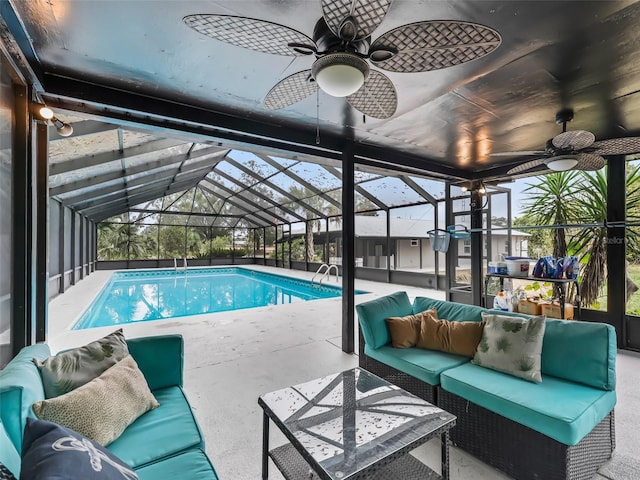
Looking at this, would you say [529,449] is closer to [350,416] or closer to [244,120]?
[350,416]

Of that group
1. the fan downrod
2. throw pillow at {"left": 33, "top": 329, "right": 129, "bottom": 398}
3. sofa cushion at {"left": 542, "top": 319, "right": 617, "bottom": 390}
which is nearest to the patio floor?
sofa cushion at {"left": 542, "top": 319, "right": 617, "bottom": 390}

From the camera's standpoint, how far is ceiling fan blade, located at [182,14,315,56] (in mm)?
1259

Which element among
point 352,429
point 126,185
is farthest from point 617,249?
point 126,185

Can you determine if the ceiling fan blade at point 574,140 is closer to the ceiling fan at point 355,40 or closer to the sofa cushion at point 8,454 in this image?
→ the ceiling fan at point 355,40

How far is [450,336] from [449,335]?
1cm

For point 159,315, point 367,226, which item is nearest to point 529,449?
point 159,315

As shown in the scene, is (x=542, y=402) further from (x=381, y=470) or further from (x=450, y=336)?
(x=381, y=470)

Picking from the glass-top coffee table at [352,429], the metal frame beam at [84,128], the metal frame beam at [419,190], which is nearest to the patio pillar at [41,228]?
the metal frame beam at [84,128]

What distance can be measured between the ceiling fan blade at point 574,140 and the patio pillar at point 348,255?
2.10m

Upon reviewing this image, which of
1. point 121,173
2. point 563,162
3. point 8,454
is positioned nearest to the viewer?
point 8,454

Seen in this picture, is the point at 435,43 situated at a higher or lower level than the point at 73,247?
higher

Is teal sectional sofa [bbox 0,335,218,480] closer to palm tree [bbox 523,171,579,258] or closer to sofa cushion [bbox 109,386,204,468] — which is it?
sofa cushion [bbox 109,386,204,468]

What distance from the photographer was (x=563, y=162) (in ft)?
9.89

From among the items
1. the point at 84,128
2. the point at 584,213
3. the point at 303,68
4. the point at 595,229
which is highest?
the point at 84,128
